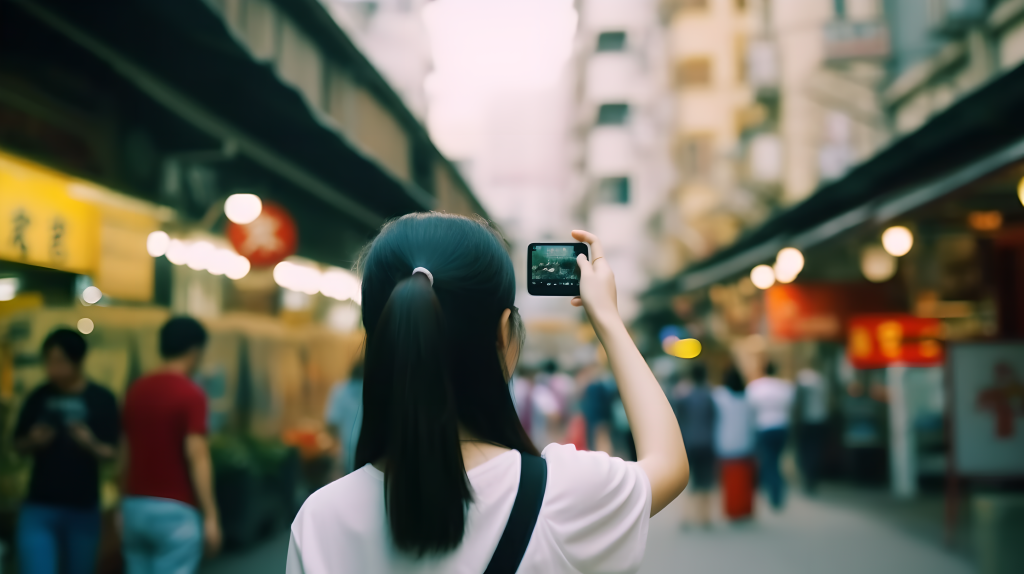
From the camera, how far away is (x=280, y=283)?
10.4 metres

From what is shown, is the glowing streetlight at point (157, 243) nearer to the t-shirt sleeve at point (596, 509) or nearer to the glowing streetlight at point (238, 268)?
the glowing streetlight at point (238, 268)

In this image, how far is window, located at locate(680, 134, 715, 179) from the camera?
1196 inches

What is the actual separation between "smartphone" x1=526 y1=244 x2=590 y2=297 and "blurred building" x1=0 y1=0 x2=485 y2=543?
3.40 meters

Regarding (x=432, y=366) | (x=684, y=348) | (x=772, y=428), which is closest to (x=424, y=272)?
(x=432, y=366)

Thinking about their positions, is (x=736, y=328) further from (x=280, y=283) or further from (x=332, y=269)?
(x=280, y=283)

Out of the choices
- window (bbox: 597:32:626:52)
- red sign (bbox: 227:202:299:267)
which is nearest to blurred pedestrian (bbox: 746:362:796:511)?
red sign (bbox: 227:202:299:267)

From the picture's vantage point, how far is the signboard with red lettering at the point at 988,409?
7.80m

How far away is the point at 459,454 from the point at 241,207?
292 inches

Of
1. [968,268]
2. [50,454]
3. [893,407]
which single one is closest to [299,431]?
[50,454]

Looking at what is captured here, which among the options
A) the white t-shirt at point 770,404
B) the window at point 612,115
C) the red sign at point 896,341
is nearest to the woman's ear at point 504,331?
the white t-shirt at point 770,404

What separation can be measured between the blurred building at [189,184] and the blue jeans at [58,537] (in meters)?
1.47

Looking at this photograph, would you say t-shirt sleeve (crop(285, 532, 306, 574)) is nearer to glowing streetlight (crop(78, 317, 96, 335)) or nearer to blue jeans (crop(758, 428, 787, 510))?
glowing streetlight (crop(78, 317, 96, 335))

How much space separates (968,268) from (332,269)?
8650 mm

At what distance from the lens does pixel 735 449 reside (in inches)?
412
